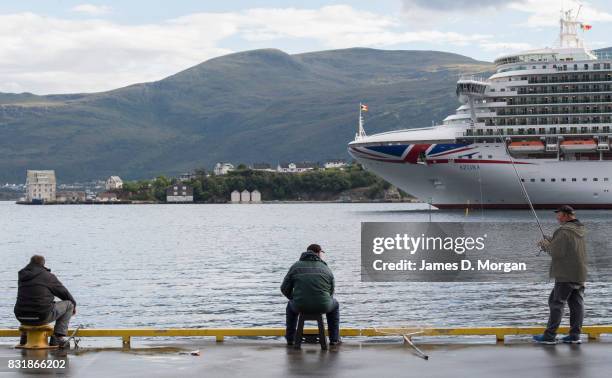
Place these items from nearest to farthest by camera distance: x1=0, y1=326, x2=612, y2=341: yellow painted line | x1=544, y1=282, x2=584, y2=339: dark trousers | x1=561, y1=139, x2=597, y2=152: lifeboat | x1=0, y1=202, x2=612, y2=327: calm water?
1. x1=544, y1=282, x2=584, y2=339: dark trousers
2. x1=0, y1=326, x2=612, y2=341: yellow painted line
3. x1=0, y1=202, x2=612, y2=327: calm water
4. x1=561, y1=139, x2=597, y2=152: lifeboat

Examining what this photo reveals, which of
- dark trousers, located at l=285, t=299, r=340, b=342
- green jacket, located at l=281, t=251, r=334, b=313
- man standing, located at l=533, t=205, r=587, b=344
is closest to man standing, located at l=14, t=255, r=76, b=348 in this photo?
dark trousers, located at l=285, t=299, r=340, b=342

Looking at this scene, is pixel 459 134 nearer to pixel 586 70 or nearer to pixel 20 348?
pixel 586 70

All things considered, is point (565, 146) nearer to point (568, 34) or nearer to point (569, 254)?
point (568, 34)

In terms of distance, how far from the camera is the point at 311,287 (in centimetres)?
1405

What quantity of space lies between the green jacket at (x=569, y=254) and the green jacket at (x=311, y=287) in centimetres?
306

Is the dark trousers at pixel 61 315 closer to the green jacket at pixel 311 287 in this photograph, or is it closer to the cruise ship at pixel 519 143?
the green jacket at pixel 311 287

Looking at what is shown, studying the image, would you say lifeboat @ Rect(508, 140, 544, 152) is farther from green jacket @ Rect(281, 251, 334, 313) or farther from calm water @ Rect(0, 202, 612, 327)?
green jacket @ Rect(281, 251, 334, 313)

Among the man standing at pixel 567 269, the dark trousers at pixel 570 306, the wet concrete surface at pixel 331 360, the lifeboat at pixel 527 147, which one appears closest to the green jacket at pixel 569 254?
the man standing at pixel 567 269

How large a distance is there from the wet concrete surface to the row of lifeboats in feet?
276

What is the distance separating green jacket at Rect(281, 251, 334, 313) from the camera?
14.0 meters

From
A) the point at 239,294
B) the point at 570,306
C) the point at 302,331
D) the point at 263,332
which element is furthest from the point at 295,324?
the point at 239,294

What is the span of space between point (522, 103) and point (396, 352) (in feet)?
299

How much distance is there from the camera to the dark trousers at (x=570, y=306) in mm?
14242

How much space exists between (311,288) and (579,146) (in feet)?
286
